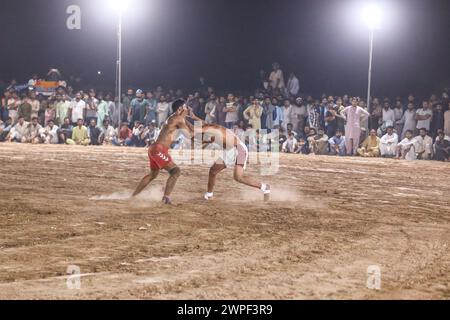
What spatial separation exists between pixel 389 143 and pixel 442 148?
1.49 m

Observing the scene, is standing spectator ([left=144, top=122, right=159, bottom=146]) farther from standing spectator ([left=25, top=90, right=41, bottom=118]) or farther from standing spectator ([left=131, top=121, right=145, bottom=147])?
standing spectator ([left=25, top=90, right=41, bottom=118])

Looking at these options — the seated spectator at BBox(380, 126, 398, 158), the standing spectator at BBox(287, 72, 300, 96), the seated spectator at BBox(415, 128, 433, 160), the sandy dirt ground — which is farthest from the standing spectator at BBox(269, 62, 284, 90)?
the sandy dirt ground

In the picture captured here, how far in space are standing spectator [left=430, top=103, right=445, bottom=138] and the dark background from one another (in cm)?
451

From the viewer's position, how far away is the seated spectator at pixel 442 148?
19109mm

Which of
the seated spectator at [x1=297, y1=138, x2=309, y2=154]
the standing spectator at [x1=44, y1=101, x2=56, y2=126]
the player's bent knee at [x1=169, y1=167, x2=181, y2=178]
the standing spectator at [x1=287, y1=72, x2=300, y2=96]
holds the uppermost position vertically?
the standing spectator at [x1=287, y1=72, x2=300, y2=96]

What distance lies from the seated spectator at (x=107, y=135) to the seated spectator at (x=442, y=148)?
33.5ft

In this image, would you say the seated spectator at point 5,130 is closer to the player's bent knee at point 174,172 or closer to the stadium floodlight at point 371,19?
the stadium floodlight at point 371,19

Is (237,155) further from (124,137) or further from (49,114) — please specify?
(49,114)

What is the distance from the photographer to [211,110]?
22188mm

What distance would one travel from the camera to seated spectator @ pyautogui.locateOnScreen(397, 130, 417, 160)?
19.4 metres

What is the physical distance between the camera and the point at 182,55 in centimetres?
2817
